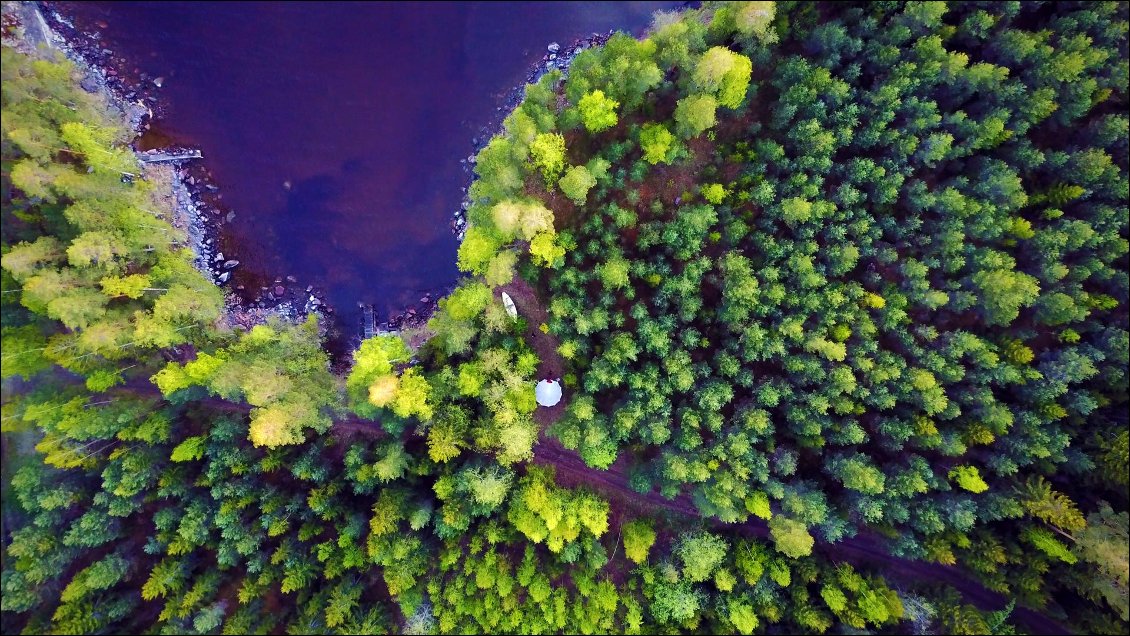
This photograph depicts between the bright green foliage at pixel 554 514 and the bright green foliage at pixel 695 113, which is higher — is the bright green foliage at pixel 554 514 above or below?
below

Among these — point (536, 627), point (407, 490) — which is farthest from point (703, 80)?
point (536, 627)

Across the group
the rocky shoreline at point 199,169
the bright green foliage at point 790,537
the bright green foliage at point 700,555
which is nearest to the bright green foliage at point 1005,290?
the bright green foliage at point 790,537

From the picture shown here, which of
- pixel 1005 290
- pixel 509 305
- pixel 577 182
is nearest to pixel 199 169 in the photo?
pixel 509 305

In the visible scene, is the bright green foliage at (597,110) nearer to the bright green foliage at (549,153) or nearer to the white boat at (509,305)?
the bright green foliage at (549,153)

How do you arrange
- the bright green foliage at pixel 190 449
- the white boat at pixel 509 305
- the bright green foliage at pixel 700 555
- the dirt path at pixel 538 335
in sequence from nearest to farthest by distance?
the bright green foliage at pixel 700 555 < the bright green foliage at pixel 190 449 < the white boat at pixel 509 305 < the dirt path at pixel 538 335

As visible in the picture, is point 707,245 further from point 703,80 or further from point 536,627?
point 536,627

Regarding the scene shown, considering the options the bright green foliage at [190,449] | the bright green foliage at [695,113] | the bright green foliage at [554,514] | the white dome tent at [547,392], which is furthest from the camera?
the white dome tent at [547,392]
